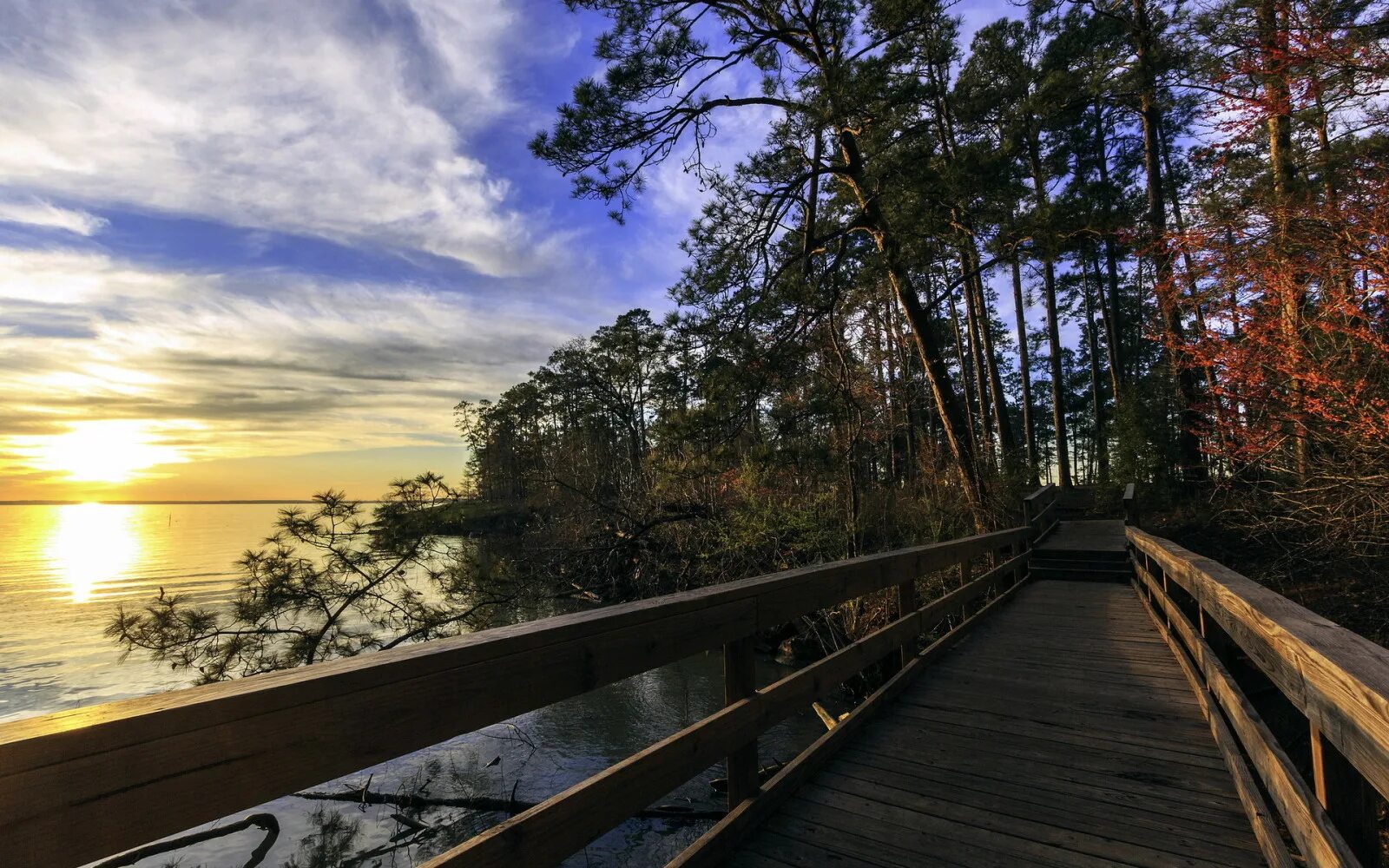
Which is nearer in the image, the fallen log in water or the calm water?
the fallen log in water

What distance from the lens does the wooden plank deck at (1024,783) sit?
2.38m

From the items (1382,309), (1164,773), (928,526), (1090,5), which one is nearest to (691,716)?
(928,526)

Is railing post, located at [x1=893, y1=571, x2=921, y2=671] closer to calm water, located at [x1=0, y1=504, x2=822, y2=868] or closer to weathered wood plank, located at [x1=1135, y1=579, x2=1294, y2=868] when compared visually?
weathered wood plank, located at [x1=1135, y1=579, x2=1294, y2=868]

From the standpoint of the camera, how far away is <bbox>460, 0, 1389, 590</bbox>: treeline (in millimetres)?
7020

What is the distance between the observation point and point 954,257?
1438cm

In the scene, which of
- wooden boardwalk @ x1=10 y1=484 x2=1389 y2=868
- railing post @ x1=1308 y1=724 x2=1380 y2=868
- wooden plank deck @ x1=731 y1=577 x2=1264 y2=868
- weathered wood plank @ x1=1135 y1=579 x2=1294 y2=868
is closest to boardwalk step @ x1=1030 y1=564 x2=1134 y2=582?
wooden boardwalk @ x1=10 y1=484 x2=1389 y2=868

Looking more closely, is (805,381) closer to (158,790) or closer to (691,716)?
(691,716)

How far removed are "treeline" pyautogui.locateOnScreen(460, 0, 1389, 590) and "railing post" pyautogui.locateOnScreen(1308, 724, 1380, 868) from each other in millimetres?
5975

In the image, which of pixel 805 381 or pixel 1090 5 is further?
pixel 1090 5

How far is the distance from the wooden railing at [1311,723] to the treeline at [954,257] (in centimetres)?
481

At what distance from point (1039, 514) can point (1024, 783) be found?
10.9 meters

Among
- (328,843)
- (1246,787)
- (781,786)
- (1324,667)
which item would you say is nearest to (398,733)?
(781,786)

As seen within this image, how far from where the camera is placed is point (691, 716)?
8828 millimetres

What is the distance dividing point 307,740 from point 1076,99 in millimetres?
14425
